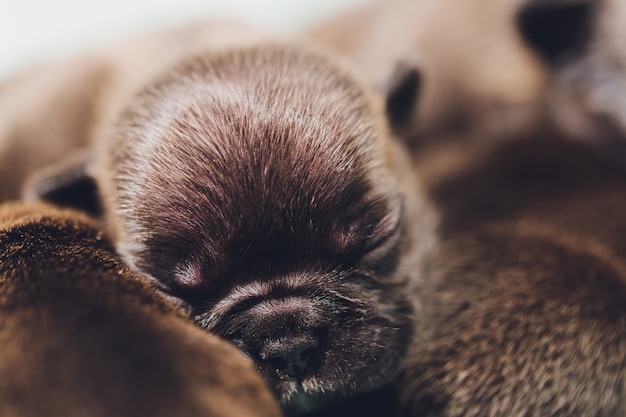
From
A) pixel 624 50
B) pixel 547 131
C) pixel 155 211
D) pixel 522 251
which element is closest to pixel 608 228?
pixel 522 251

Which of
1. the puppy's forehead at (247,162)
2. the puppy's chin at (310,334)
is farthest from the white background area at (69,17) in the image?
the puppy's chin at (310,334)

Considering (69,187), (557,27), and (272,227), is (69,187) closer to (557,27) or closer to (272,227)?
(272,227)

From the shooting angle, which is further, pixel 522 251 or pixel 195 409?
pixel 522 251

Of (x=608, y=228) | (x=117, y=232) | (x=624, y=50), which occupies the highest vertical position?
(x=624, y=50)

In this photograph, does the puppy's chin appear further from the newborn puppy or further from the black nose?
the newborn puppy

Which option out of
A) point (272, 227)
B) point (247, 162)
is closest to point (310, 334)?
point (272, 227)

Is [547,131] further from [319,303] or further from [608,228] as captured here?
[319,303]
